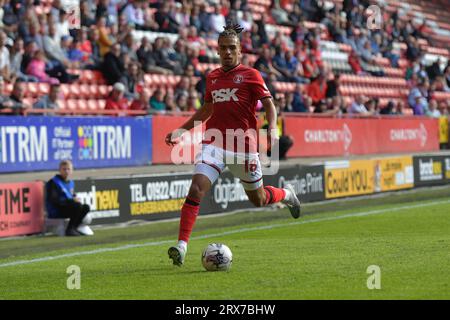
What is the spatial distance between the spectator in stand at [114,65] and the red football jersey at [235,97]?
11.3 metres

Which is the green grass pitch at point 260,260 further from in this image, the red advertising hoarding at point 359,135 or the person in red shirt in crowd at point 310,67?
the person in red shirt in crowd at point 310,67

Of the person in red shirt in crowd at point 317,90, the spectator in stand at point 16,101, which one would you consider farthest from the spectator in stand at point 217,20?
the spectator in stand at point 16,101

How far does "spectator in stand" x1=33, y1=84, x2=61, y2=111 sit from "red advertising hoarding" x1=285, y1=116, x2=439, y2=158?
7.92 metres

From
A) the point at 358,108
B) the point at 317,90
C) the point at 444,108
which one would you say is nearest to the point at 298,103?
the point at 317,90

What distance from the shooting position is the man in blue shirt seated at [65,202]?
1623cm

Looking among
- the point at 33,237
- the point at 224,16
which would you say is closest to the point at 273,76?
the point at 224,16

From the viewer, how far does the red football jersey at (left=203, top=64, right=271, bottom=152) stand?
10.9 meters

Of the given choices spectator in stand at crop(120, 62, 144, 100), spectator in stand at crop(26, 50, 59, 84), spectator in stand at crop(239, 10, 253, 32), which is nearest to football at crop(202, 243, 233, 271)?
spectator in stand at crop(26, 50, 59, 84)

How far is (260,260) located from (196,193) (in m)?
1.24

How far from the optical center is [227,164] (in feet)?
36.6

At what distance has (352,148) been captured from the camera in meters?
28.9

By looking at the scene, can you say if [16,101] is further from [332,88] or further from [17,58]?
[332,88]

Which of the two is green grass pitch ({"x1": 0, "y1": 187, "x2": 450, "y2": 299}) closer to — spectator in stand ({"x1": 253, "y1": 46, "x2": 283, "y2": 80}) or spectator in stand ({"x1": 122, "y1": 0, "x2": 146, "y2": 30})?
spectator in stand ({"x1": 122, "y1": 0, "x2": 146, "y2": 30})

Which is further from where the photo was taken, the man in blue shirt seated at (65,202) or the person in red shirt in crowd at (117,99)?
the person in red shirt in crowd at (117,99)
